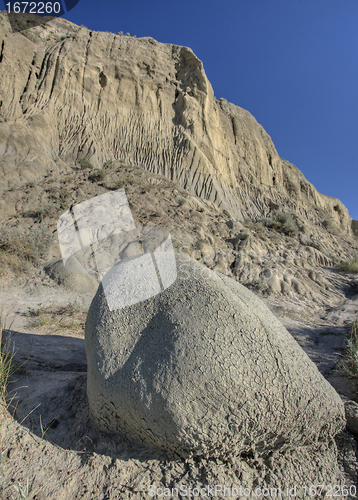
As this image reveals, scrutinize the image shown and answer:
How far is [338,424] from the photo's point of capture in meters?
1.80

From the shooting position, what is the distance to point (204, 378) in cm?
149

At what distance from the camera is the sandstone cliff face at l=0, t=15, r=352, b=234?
1000cm

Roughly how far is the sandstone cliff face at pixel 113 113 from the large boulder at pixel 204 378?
8847mm

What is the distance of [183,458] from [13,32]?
1568cm

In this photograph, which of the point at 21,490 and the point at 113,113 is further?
the point at 113,113

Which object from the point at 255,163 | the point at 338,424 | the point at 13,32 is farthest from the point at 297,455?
the point at 13,32

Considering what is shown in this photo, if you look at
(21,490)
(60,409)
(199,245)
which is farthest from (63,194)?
(21,490)

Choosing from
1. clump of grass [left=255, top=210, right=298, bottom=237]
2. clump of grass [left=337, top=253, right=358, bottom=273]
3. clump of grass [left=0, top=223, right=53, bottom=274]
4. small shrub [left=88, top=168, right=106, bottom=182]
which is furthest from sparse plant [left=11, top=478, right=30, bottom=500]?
clump of grass [left=255, top=210, right=298, bottom=237]

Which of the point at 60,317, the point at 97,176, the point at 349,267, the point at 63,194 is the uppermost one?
the point at 97,176

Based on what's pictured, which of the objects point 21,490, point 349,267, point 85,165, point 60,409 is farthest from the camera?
point 85,165

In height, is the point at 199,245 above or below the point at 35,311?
above

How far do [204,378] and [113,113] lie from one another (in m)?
12.5

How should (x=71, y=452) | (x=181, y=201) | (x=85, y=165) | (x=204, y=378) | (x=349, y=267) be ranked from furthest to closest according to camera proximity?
1. (x=85, y=165)
2. (x=181, y=201)
3. (x=349, y=267)
4. (x=71, y=452)
5. (x=204, y=378)

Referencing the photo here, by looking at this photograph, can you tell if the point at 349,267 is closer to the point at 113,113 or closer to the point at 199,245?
the point at 199,245
